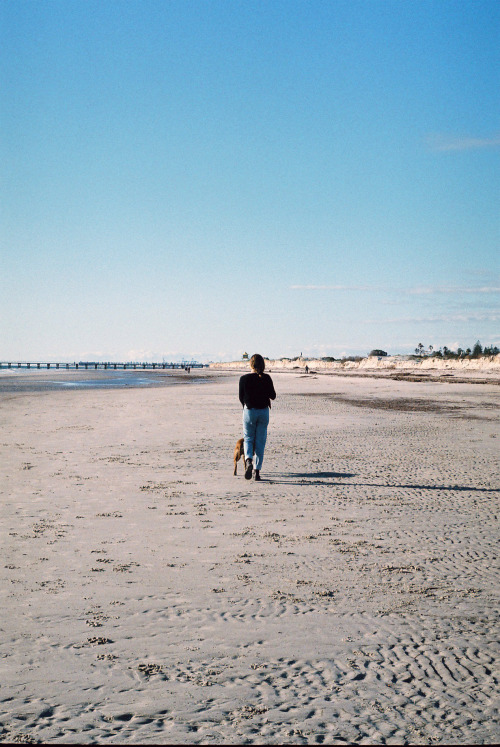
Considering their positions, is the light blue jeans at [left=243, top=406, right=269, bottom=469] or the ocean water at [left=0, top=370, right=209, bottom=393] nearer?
the light blue jeans at [left=243, top=406, right=269, bottom=469]

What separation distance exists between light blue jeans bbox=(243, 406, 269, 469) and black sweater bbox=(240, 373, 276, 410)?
10 centimetres

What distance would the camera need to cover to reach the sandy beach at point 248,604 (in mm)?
3316

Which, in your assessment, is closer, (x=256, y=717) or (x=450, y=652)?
(x=256, y=717)

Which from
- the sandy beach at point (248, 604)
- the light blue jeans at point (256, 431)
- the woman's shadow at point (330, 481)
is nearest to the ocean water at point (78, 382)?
the light blue jeans at point (256, 431)

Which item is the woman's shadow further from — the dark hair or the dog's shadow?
the dark hair

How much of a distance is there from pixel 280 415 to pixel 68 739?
1801 cm

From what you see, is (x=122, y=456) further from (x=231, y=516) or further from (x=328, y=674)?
(x=328, y=674)

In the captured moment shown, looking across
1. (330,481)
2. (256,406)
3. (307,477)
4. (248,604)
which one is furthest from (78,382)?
(248,604)

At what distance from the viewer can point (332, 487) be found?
9336mm

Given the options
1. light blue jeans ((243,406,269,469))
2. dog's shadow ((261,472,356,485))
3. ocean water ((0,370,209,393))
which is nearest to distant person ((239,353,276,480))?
light blue jeans ((243,406,269,469))

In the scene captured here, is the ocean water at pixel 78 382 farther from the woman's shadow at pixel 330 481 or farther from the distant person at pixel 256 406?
the woman's shadow at pixel 330 481

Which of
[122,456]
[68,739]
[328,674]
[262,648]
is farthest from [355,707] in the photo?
[122,456]

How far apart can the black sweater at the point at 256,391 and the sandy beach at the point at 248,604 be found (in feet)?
4.26

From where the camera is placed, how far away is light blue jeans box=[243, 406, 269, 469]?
10.0 m
